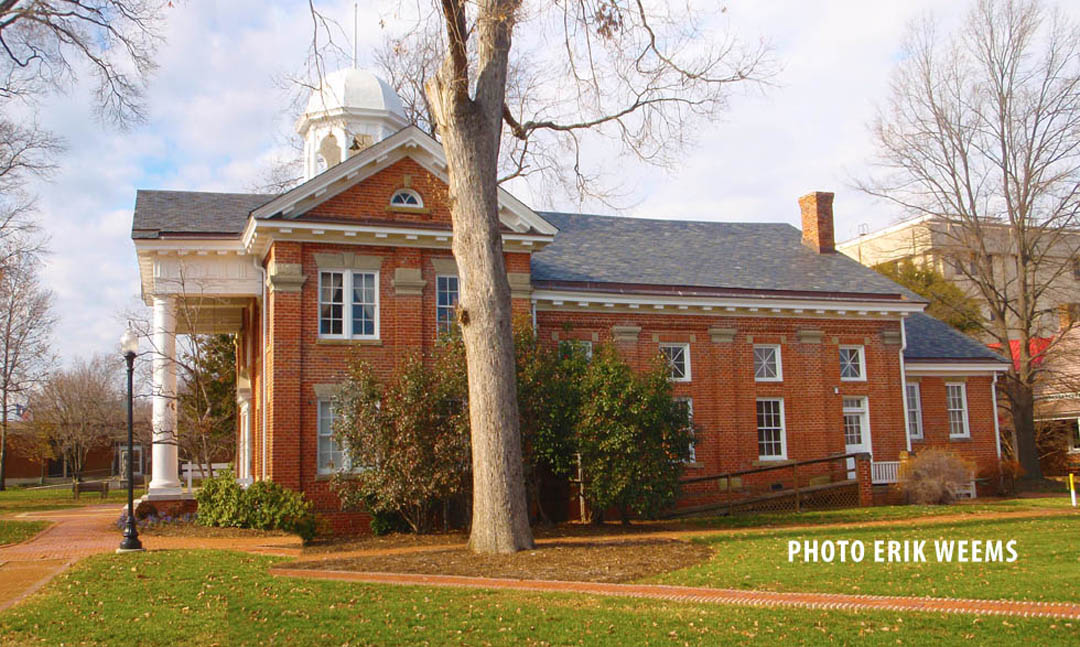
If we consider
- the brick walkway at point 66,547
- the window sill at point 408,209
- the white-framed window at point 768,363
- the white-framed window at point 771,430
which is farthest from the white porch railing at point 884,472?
the brick walkway at point 66,547

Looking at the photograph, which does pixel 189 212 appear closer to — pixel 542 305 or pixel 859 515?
pixel 542 305

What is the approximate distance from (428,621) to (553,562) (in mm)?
4125

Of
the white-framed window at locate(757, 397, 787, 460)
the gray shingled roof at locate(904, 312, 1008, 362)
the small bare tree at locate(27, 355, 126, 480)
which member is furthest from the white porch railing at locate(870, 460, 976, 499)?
the small bare tree at locate(27, 355, 126, 480)

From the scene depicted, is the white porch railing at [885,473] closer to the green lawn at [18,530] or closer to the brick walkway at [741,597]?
the brick walkway at [741,597]

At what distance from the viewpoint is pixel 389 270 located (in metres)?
21.5

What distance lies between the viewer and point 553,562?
13.5 metres

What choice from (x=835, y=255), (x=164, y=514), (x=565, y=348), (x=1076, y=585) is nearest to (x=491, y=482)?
(x=565, y=348)

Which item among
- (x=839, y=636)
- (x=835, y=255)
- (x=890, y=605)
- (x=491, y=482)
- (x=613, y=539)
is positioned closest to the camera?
(x=839, y=636)

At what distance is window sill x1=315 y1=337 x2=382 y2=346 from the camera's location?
20734 millimetres

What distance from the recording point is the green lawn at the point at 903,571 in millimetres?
11016

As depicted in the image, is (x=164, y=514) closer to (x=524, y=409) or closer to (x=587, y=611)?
(x=524, y=409)

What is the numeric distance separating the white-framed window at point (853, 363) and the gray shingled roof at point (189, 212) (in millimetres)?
16444

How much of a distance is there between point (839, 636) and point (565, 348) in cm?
1238

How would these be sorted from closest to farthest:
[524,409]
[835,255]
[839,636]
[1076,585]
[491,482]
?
[839,636] → [1076,585] → [491,482] → [524,409] → [835,255]
